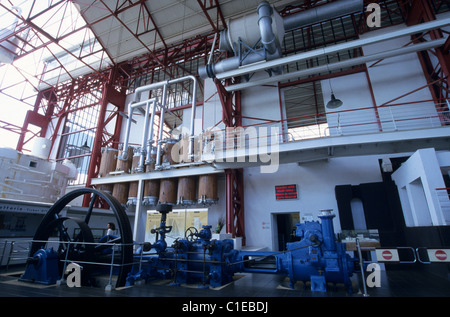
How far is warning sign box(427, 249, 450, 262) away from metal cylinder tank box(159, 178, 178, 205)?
32.0ft

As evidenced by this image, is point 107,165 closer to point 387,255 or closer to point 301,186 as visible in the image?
point 301,186

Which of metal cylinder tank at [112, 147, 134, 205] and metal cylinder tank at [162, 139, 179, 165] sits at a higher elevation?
metal cylinder tank at [162, 139, 179, 165]

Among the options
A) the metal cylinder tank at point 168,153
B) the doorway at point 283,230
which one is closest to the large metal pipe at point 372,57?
the metal cylinder tank at point 168,153

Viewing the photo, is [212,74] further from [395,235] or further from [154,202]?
[395,235]

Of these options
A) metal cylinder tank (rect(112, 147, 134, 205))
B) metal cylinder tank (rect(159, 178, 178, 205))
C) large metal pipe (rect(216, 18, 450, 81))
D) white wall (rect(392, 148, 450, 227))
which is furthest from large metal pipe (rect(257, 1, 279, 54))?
metal cylinder tank (rect(112, 147, 134, 205))

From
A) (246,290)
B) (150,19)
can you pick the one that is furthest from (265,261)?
(150,19)

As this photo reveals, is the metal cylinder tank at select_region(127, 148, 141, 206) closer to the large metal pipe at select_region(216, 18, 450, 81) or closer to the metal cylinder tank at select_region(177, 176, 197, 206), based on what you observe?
the metal cylinder tank at select_region(177, 176, 197, 206)

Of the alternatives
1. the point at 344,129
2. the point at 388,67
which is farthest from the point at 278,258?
the point at 388,67

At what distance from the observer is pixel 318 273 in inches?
193

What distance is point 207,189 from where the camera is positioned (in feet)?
35.1

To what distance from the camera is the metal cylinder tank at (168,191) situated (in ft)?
37.4

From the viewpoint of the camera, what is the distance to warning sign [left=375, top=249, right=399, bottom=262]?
4.22 metres

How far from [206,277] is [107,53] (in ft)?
54.5

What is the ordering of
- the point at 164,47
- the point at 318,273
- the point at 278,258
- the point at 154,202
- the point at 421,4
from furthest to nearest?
the point at 164,47, the point at 154,202, the point at 421,4, the point at 278,258, the point at 318,273
